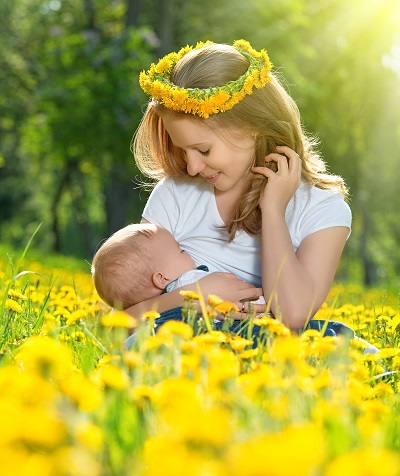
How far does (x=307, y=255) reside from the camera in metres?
3.37

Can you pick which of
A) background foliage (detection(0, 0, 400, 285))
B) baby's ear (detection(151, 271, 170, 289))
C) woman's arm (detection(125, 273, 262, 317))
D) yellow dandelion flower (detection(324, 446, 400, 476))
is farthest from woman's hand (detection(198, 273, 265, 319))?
background foliage (detection(0, 0, 400, 285))

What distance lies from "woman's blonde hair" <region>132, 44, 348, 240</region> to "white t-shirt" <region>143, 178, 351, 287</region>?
0.31 feet

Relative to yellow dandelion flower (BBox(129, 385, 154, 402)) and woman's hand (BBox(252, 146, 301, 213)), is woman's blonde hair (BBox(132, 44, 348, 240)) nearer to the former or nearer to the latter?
woman's hand (BBox(252, 146, 301, 213))

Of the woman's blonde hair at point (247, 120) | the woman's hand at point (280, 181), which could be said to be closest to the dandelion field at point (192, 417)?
the woman's hand at point (280, 181)

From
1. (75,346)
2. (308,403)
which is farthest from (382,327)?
(308,403)

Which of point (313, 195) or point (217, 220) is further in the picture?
point (217, 220)

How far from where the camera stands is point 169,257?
3627mm

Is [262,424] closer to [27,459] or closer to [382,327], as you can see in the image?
[27,459]

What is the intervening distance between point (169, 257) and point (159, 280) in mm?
127

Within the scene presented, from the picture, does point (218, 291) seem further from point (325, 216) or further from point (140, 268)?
point (325, 216)

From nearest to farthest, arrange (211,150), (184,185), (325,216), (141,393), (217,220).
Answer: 1. (141,393)
2. (211,150)
3. (325,216)
4. (217,220)
5. (184,185)

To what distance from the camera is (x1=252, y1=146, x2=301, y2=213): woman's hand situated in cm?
335

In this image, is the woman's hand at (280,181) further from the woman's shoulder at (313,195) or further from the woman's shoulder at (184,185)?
the woman's shoulder at (184,185)

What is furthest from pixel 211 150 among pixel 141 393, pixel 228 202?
pixel 141 393
